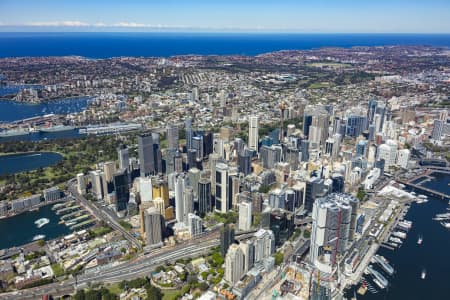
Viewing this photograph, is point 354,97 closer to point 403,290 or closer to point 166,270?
point 403,290

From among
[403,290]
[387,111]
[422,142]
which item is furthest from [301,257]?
[387,111]

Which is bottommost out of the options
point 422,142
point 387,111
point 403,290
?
point 403,290

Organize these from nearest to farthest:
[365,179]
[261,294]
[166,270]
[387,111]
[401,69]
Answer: [261,294] → [166,270] → [365,179] → [387,111] → [401,69]

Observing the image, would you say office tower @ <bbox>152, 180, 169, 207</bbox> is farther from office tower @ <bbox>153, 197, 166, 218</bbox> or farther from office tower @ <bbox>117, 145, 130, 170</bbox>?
office tower @ <bbox>117, 145, 130, 170</bbox>

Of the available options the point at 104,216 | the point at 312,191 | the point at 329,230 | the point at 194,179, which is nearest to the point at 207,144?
the point at 194,179

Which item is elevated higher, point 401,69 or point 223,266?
point 401,69

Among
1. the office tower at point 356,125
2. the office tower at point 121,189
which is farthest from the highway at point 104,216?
the office tower at point 356,125

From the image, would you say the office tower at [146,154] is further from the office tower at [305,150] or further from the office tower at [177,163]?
the office tower at [305,150]
